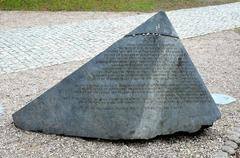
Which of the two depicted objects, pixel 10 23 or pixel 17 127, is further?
pixel 10 23

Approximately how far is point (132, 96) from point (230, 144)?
110 cm

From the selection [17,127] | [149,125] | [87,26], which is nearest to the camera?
[149,125]

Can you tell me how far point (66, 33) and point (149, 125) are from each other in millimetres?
6570

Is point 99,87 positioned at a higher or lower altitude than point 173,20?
higher

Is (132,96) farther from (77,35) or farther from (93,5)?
(93,5)

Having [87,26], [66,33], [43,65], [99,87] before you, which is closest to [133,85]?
[99,87]

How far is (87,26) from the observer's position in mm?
12219

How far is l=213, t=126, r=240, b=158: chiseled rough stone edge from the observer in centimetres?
491

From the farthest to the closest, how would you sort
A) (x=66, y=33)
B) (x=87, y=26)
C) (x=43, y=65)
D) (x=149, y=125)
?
(x=87, y=26) < (x=66, y=33) < (x=43, y=65) < (x=149, y=125)

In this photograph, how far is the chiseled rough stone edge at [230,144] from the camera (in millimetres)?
4906

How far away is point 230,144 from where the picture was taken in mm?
5125

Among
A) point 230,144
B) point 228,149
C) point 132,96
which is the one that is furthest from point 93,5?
point 228,149

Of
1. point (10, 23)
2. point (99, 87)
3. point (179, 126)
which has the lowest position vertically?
point (10, 23)

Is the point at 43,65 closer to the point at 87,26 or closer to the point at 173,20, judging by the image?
the point at 87,26
